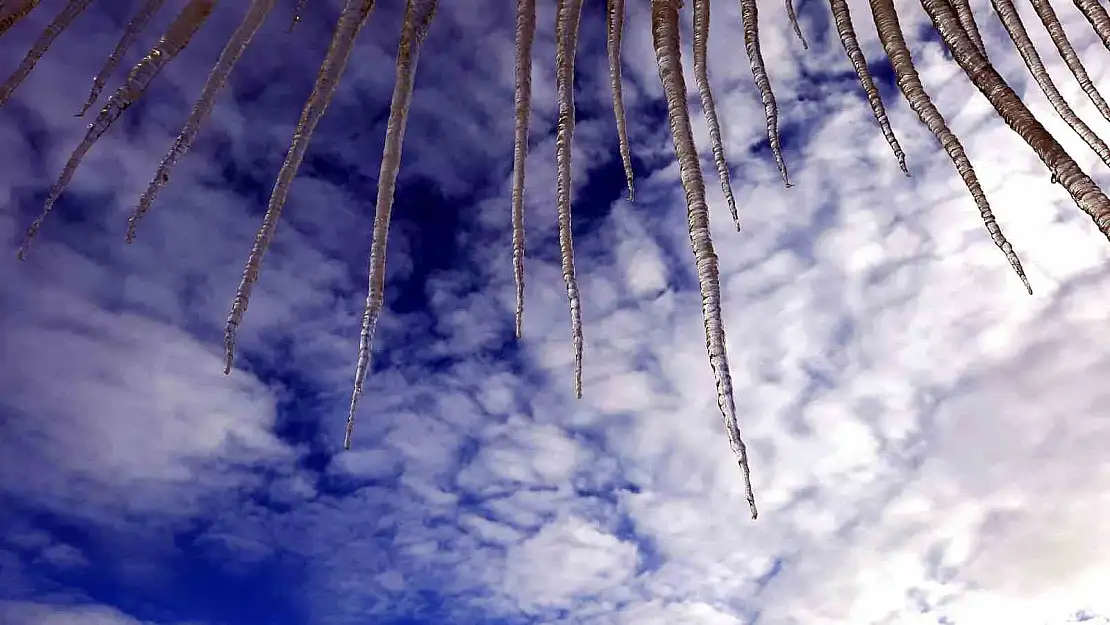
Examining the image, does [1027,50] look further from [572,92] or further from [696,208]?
[572,92]

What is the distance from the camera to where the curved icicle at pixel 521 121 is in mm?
1631

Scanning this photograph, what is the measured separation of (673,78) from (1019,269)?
2.36ft

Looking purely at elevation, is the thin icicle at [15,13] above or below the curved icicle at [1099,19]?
above

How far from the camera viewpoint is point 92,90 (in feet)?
6.19

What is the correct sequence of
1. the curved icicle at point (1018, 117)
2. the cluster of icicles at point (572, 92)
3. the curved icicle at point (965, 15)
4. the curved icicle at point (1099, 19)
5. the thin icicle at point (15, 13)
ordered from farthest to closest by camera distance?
1. the thin icicle at point (15, 13)
2. the curved icicle at point (965, 15)
3. the cluster of icicles at point (572, 92)
4. the curved icicle at point (1099, 19)
5. the curved icicle at point (1018, 117)

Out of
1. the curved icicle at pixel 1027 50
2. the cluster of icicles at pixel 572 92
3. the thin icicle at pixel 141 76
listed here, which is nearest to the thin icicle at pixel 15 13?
the cluster of icicles at pixel 572 92

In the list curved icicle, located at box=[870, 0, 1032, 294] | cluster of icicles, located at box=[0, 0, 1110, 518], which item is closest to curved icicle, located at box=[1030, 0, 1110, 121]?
cluster of icicles, located at box=[0, 0, 1110, 518]

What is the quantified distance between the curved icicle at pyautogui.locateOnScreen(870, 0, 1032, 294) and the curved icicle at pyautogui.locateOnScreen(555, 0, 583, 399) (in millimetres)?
631

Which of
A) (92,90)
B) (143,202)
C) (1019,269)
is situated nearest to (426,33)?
(143,202)

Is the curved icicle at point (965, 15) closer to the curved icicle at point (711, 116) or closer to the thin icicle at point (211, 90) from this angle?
the curved icicle at point (711, 116)

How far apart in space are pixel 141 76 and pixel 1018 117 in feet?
5.41

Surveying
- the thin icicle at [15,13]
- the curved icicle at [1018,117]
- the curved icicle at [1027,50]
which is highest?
the thin icicle at [15,13]

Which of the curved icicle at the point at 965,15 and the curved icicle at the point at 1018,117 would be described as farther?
the curved icicle at the point at 965,15

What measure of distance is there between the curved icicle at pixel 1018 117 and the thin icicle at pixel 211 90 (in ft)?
4.55
